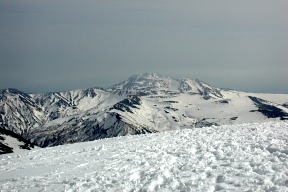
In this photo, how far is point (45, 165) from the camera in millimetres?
26625

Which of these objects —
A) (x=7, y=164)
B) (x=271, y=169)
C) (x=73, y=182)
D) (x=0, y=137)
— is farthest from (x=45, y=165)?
(x=0, y=137)

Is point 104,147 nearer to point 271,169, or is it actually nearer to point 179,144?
point 179,144

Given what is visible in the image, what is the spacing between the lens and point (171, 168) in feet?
65.7

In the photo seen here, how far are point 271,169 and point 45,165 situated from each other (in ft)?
54.4

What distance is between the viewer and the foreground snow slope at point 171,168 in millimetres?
16953

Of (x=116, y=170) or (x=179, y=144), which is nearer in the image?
(x=116, y=170)

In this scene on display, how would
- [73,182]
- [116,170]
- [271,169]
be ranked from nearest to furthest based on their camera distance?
[271,169] < [73,182] < [116,170]

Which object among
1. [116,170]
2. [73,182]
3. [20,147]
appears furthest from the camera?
[20,147]

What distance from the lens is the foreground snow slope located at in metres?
17.0

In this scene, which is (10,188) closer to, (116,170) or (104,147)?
(116,170)

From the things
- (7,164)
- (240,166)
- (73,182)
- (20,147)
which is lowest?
(20,147)

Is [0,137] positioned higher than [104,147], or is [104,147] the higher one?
[104,147]

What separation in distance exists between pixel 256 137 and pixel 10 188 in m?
16.7

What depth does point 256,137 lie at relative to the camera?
83.1 feet
